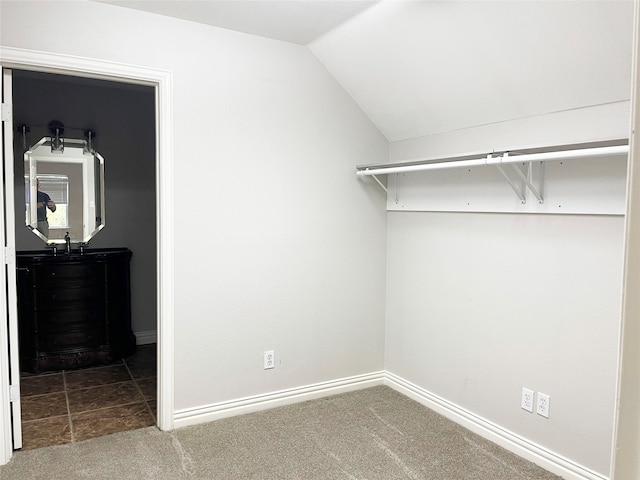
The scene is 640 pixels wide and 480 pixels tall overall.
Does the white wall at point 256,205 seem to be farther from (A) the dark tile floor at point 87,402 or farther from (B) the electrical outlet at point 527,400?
(B) the electrical outlet at point 527,400

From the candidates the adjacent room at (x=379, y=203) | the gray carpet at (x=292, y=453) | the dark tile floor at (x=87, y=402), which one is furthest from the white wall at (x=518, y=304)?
the dark tile floor at (x=87, y=402)

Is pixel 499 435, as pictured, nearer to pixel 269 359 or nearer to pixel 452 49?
pixel 269 359

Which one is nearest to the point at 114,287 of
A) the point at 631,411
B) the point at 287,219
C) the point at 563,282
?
the point at 287,219

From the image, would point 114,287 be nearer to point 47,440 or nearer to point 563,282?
point 47,440

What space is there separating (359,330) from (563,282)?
4.80 ft

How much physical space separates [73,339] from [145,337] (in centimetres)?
78

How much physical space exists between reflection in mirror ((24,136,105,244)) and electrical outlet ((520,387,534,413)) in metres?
3.58

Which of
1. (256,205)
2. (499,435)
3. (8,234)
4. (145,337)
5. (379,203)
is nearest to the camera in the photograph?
(8,234)

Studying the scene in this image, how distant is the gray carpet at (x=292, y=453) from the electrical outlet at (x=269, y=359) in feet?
0.91

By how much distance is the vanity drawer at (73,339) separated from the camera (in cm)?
382

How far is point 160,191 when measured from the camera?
267 cm

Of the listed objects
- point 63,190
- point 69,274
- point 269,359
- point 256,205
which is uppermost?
point 63,190

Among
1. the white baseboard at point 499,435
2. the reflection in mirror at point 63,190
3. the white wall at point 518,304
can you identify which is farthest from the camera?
the reflection in mirror at point 63,190

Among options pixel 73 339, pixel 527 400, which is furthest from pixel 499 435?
pixel 73 339
